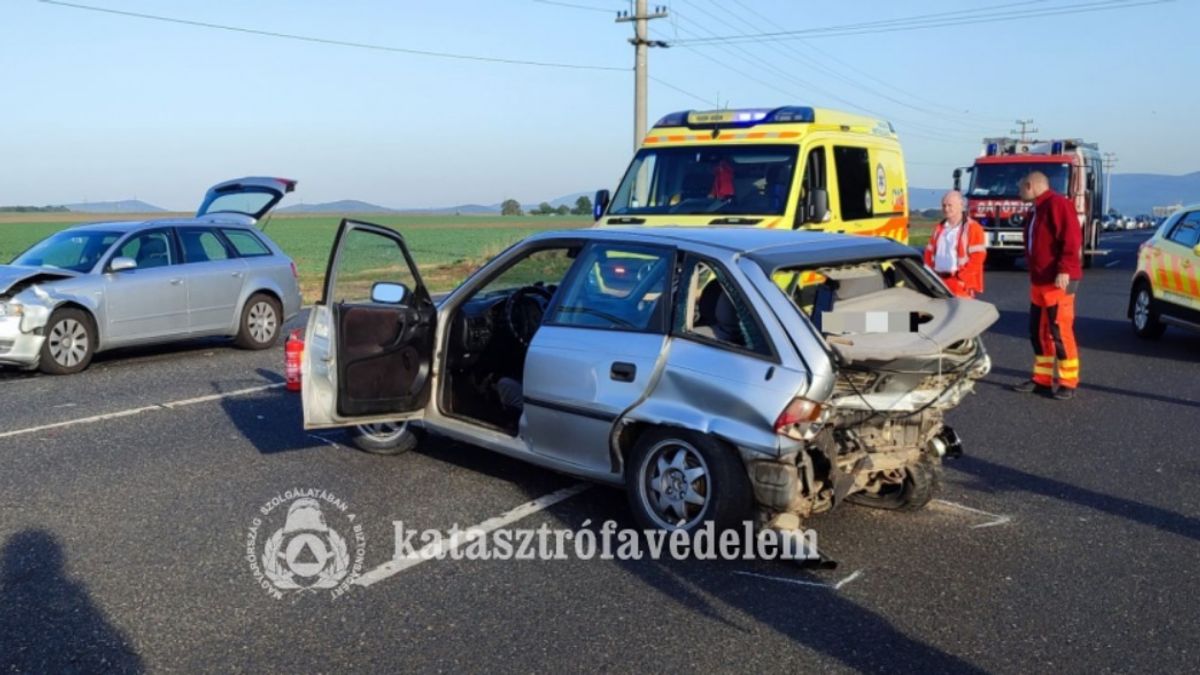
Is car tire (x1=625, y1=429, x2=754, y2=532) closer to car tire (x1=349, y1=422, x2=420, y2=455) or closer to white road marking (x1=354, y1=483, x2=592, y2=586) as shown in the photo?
Answer: white road marking (x1=354, y1=483, x2=592, y2=586)

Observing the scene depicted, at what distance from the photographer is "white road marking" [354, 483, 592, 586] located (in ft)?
16.3

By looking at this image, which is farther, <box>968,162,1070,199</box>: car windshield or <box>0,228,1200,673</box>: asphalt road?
<box>968,162,1070,199</box>: car windshield

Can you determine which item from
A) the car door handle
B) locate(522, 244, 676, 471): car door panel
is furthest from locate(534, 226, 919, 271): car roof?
the car door handle

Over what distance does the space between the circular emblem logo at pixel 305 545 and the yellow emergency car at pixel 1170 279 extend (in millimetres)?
9708

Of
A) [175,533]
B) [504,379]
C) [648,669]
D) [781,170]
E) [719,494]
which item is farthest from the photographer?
[781,170]

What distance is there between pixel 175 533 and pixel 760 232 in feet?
11.3

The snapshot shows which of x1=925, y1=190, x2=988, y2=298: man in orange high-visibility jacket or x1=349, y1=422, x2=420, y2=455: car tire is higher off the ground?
x1=925, y1=190, x2=988, y2=298: man in orange high-visibility jacket

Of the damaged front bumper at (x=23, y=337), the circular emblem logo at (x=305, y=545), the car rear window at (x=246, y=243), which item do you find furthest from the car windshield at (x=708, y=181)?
the damaged front bumper at (x=23, y=337)

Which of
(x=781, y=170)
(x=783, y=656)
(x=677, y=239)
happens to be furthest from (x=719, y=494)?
(x=781, y=170)

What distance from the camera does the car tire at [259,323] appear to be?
1243cm

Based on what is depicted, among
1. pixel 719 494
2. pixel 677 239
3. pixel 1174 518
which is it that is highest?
pixel 677 239

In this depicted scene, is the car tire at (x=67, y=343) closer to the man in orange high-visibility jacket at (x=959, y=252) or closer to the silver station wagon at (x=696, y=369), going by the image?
the silver station wagon at (x=696, y=369)

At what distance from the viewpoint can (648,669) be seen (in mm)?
3963

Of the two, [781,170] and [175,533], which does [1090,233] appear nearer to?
[781,170]
